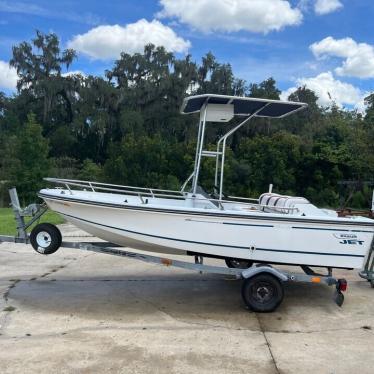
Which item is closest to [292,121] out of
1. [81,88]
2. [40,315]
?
[81,88]

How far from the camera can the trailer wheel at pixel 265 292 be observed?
5871mm

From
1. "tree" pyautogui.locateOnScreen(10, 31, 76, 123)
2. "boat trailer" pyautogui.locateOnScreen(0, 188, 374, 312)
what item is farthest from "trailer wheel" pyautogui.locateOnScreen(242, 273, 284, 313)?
"tree" pyautogui.locateOnScreen(10, 31, 76, 123)

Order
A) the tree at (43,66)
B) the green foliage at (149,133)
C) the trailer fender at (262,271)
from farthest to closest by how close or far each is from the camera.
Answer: the tree at (43,66) → the green foliage at (149,133) → the trailer fender at (262,271)

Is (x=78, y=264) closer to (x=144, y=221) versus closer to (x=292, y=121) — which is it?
(x=144, y=221)

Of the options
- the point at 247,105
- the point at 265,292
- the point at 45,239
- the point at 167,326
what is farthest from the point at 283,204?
the point at 45,239

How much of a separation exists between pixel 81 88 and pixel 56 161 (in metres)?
7.89

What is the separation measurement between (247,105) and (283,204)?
1.65 metres

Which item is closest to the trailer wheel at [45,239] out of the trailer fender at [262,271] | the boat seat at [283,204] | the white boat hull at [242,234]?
the white boat hull at [242,234]

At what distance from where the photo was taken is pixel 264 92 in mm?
42625

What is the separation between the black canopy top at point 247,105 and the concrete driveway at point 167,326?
8.69ft

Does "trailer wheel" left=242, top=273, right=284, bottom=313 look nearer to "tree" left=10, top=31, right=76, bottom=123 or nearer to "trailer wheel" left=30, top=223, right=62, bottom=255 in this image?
"trailer wheel" left=30, top=223, right=62, bottom=255

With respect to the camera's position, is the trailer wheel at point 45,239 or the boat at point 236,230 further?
the trailer wheel at point 45,239

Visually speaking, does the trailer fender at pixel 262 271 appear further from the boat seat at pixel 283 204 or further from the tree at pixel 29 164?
the tree at pixel 29 164

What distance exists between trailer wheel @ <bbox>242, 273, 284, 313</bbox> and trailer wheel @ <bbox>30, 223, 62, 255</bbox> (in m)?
2.48
